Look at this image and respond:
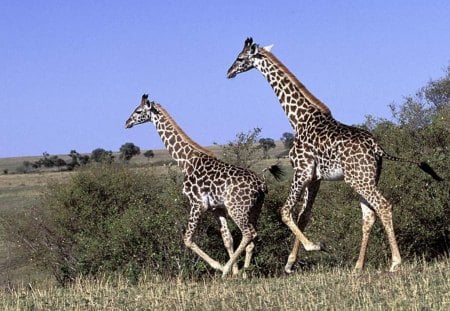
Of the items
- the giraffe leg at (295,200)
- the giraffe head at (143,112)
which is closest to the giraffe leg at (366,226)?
the giraffe leg at (295,200)

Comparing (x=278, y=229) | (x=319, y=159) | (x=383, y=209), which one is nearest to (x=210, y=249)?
(x=278, y=229)

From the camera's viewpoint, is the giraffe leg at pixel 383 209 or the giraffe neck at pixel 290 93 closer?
the giraffe leg at pixel 383 209

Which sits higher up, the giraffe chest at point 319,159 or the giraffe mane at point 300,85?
the giraffe mane at point 300,85

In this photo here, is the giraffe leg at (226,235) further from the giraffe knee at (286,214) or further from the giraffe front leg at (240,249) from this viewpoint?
the giraffe knee at (286,214)

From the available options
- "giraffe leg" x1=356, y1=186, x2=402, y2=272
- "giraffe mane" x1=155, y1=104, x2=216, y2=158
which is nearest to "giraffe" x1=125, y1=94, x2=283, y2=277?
"giraffe mane" x1=155, y1=104, x2=216, y2=158

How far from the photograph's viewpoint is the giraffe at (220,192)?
14344 millimetres

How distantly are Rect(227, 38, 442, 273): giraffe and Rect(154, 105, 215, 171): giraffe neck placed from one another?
4.49 feet

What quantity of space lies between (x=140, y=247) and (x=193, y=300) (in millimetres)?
6457

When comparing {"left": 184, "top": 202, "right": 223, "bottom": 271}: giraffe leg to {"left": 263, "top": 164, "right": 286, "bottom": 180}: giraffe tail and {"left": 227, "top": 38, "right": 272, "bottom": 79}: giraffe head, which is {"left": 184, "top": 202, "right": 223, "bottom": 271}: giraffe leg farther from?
{"left": 227, "top": 38, "right": 272, "bottom": 79}: giraffe head

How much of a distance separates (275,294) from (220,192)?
3771mm

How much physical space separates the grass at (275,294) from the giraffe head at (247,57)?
376 cm

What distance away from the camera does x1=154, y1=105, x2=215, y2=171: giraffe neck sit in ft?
51.5

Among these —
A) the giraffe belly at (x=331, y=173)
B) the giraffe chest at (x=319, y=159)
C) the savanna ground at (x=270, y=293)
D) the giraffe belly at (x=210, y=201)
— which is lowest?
the savanna ground at (x=270, y=293)

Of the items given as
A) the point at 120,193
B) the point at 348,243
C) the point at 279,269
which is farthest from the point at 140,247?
the point at 120,193
